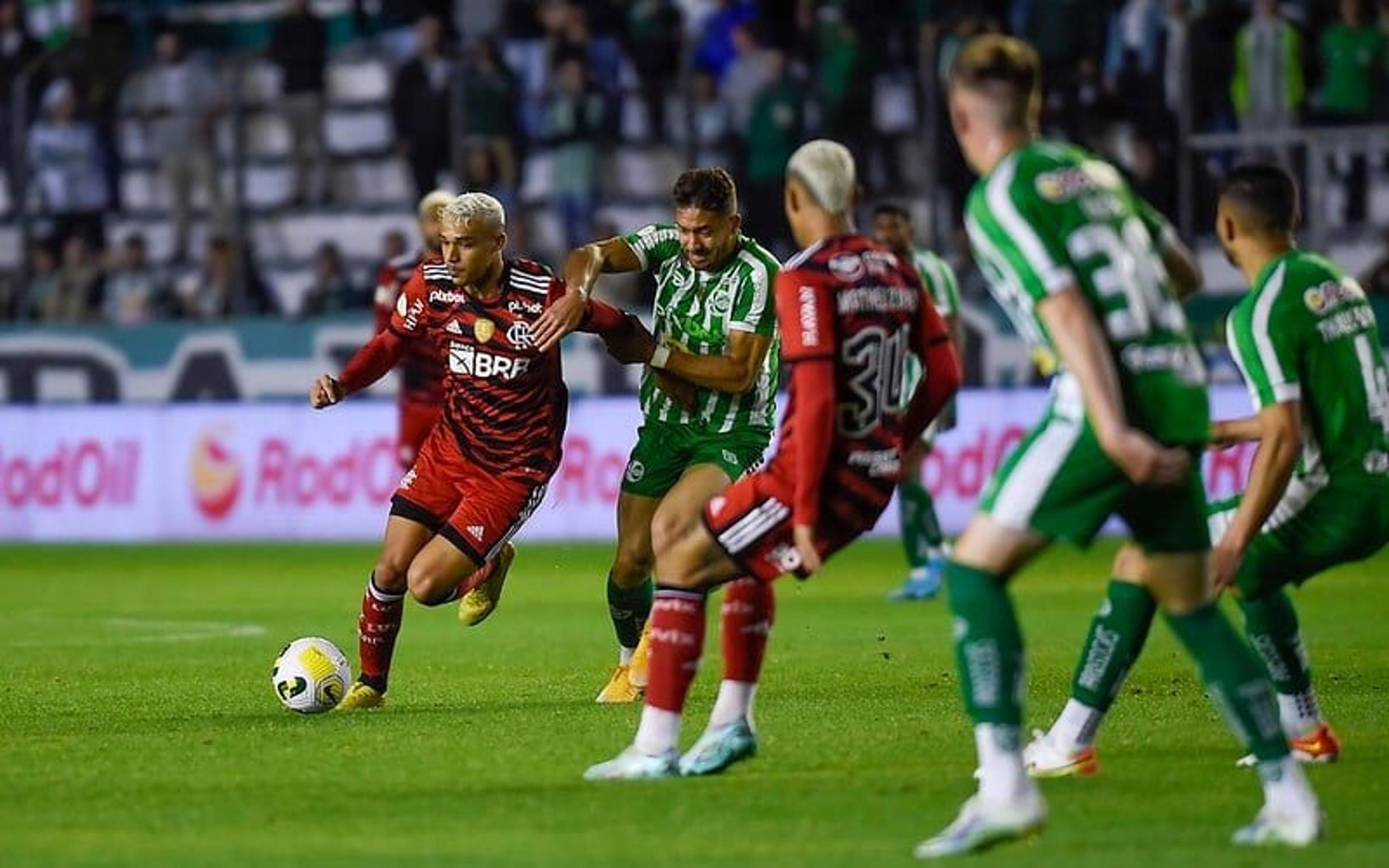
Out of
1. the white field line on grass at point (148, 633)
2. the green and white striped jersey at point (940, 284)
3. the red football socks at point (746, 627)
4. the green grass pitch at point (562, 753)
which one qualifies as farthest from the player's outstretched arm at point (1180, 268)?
the green and white striped jersey at point (940, 284)

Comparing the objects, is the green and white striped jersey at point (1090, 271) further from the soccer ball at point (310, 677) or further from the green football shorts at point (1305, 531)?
the soccer ball at point (310, 677)

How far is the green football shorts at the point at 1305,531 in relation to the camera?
28.1 ft

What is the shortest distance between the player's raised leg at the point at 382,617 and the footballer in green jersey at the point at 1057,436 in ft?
14.1

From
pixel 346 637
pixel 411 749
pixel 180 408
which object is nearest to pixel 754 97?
pixel 180 408

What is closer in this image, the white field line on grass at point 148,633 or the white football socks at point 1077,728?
the white football socks at point 1077,728

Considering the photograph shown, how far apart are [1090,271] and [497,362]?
4.52 meters

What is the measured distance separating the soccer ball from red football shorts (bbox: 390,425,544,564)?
0.69m

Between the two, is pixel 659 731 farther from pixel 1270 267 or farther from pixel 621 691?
pixel 621 691

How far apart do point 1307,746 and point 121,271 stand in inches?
733

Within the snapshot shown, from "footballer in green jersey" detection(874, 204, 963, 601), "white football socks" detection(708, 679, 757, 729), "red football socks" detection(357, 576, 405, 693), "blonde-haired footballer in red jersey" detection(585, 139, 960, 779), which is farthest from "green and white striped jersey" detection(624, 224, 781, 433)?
"footballer in green jersey" detection(874, 204, 963, 601)

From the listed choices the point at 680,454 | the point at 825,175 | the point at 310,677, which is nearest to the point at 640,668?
the point at 680,454

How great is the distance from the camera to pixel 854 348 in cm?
789

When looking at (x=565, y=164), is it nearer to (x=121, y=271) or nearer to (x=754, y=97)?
(x=754, y=97)

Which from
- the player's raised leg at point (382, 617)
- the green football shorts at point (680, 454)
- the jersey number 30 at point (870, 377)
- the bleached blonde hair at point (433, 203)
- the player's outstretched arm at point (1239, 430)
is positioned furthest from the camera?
the bleached blonde hair at point (433, 203)
